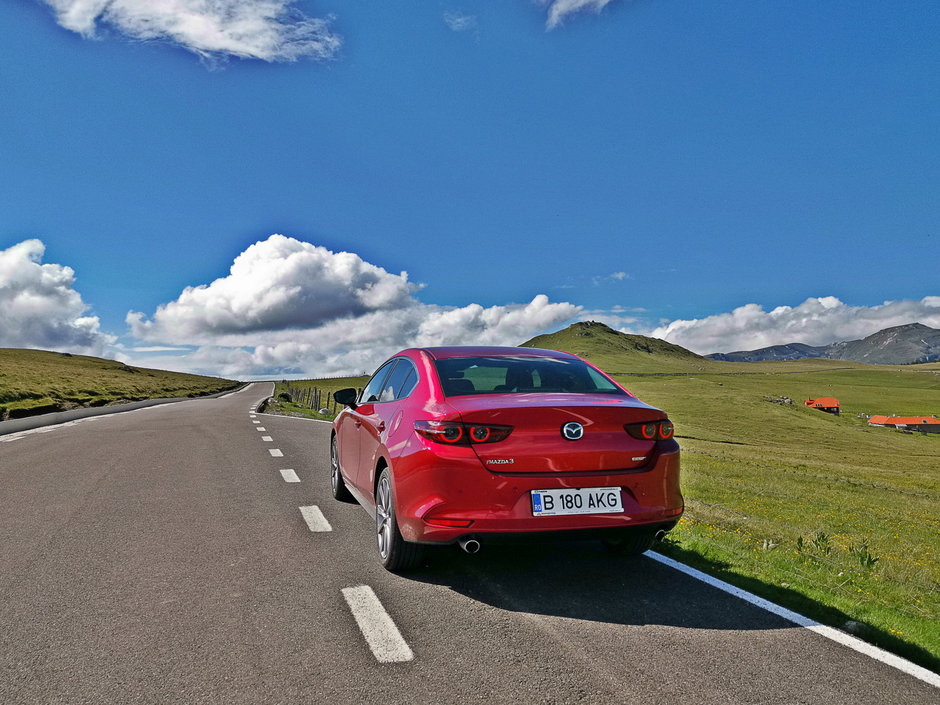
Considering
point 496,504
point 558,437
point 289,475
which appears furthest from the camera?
point 289,475

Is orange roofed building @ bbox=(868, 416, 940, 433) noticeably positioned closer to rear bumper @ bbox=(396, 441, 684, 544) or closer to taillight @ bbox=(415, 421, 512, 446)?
rear bumper @ bbox=(396, 441, 684, 544)

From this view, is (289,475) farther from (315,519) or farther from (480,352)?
(480,352)

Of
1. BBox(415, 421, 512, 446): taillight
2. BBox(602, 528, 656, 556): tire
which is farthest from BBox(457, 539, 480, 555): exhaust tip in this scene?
BBox(602, 528, 656, 556): tire

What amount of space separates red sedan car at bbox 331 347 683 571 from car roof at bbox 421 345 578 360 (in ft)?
1.58

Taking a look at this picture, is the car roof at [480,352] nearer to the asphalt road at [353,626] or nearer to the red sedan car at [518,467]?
the red sedan car at [518,467]

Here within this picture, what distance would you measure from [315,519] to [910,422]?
136 m

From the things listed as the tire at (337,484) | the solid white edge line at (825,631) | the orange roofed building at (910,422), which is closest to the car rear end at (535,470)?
the solid white edge line at (825,631)

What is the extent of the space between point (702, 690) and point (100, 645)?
119 inches

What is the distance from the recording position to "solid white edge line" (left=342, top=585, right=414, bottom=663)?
Answer: 133 inches

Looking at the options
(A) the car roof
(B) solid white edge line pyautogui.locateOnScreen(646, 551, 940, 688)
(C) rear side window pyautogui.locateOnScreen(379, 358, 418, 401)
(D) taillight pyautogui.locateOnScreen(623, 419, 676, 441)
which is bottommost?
(B) solid white edge line pyautogui.locateOnScreen(646, 551, 940, 688)

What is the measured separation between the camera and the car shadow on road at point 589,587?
3.99 m

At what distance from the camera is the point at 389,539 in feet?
15.9

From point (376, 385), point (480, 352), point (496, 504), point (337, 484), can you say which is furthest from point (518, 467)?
point (337, 484)

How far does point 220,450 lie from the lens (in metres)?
12.3
